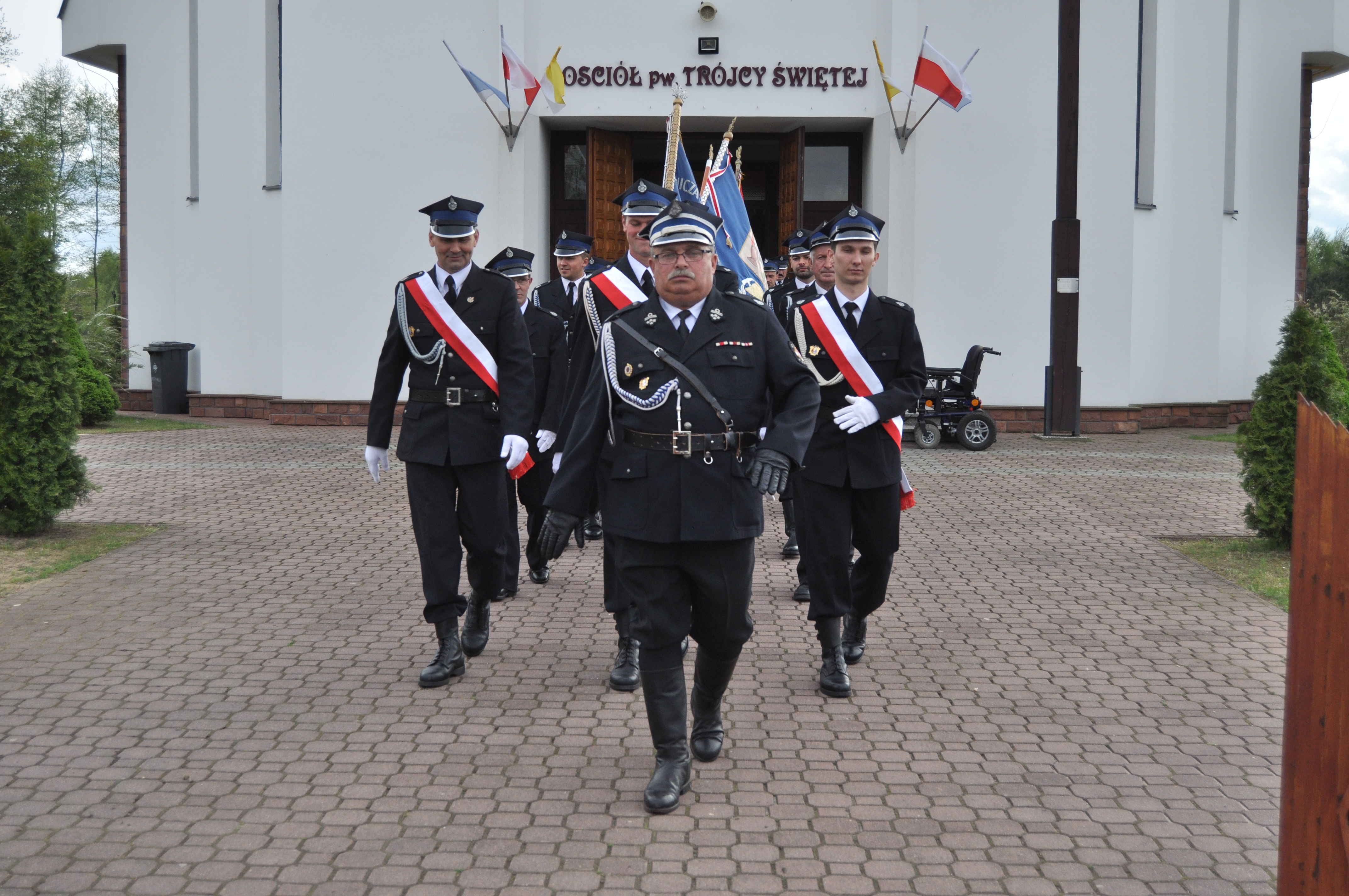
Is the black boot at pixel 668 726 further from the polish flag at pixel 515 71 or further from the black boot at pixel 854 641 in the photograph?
the polish flag at pixel 515 71

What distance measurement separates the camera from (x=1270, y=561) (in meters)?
8.77

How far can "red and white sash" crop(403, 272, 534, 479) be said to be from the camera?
5.73 meters

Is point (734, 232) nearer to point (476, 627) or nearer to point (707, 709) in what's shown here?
point (476, 627)

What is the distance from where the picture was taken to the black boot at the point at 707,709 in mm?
4629

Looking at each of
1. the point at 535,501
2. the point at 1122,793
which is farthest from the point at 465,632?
the point at 1122,793

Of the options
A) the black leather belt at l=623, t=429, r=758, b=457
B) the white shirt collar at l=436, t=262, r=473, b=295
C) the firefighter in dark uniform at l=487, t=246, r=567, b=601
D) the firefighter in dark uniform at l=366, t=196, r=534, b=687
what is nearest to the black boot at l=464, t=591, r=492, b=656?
the firefighter in dark uniform at l=366, t=196, r=534, b=687

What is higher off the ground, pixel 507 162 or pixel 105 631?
pixel 507 162

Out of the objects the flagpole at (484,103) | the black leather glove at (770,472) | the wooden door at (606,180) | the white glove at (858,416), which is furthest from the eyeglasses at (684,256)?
the wooden door at (606,180)

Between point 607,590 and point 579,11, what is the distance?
14182 mm

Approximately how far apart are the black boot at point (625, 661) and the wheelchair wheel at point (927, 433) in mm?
10570

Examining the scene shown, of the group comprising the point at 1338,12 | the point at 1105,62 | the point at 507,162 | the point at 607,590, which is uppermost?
the point at 1338,12

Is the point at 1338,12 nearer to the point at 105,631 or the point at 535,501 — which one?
the point at 535,501

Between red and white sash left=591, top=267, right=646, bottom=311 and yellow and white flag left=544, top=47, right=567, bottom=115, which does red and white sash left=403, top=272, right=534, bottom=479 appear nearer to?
red and white sash left=591, top=267, right=646, bottom=311

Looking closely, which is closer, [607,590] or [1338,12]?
[607,590]
